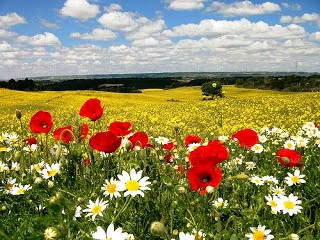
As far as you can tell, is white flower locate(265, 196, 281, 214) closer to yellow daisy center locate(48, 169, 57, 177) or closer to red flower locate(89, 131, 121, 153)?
red flower locate(89, 131, 121, 153)

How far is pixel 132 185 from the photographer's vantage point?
2.18 metres

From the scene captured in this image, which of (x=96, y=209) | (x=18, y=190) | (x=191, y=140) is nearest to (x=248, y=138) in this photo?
(x=191, y=140)

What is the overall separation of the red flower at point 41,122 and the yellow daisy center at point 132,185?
1.50 meters

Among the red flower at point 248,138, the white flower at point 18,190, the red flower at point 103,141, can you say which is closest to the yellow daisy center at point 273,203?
the red flower at point 248,138

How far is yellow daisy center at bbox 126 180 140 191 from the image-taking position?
2.15 meters

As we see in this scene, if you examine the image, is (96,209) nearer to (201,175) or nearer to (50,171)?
(201,175)

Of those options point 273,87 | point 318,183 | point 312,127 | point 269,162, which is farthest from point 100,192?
point 273,87

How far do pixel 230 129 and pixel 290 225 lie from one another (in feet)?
27.3

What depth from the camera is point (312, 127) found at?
4984 mm

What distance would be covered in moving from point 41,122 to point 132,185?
5.35 feet

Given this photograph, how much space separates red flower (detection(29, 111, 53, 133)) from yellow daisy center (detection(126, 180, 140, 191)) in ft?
4.91

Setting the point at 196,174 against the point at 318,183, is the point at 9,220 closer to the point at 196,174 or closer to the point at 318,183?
the point at 196,174

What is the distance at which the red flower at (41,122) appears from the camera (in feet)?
11.1

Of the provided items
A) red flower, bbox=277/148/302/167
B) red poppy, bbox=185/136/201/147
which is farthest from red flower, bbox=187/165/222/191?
red poppy, bbox=185/136/201/147
